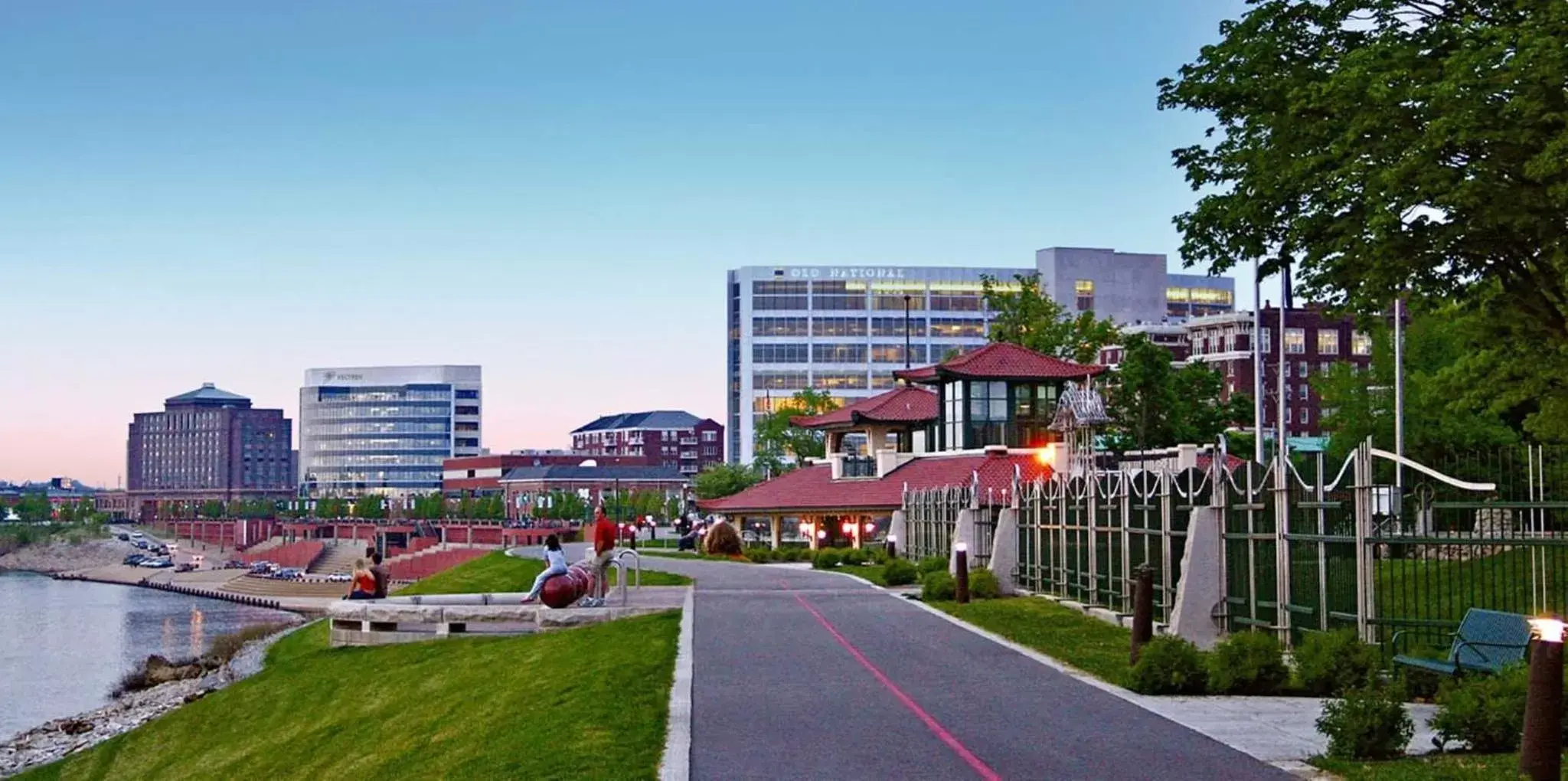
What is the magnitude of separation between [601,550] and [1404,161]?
734 inches

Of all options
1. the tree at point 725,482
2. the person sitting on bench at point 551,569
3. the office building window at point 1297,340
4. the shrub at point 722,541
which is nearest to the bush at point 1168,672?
the person sitting on bench at point 551,569

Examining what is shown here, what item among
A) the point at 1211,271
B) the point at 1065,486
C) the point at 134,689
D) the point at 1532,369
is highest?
the point at 1211,271

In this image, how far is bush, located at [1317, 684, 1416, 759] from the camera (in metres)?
14.7

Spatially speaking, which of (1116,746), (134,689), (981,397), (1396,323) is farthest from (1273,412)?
(1116,746)

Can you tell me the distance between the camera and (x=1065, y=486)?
122ft

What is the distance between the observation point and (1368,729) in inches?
579

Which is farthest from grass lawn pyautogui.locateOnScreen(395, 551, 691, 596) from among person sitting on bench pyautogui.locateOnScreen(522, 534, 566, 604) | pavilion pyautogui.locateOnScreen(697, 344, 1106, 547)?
pavilion pyautogui.locateOnScreen(697, 344, 1106, 547)

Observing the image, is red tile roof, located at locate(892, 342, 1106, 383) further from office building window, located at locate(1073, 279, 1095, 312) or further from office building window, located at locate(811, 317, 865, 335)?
office building window, located at locate(1073, 279, 1095, 312)

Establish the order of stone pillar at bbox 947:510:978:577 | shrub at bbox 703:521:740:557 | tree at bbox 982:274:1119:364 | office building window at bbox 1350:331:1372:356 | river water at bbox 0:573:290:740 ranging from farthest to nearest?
office building window at bbox 1350:331:1372:356 < tree at bbox 982:274:1119:364 < shrub at bbox 703:521:740:557 < river water at bbox 0:573:290:740 < stone pillar at bbox 947:510:978:577

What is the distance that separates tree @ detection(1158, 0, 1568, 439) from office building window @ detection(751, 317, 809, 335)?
15659 cm

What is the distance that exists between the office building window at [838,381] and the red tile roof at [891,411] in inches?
3929

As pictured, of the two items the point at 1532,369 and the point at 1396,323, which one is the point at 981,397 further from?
the point at 1532,369

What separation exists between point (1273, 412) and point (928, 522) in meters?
104

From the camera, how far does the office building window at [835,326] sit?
190m
